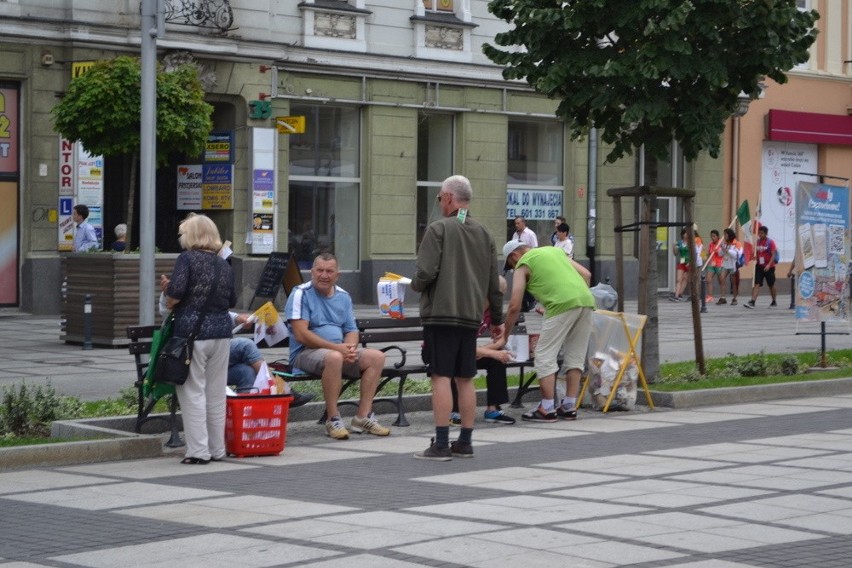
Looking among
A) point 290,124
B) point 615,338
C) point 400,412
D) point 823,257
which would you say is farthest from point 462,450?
point 290,124

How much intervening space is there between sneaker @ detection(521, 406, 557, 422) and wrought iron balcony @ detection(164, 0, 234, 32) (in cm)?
1593

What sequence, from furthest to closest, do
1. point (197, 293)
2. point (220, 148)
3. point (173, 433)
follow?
1. point (220, 148)
2. point (173, 433)
3. point (197, 293)

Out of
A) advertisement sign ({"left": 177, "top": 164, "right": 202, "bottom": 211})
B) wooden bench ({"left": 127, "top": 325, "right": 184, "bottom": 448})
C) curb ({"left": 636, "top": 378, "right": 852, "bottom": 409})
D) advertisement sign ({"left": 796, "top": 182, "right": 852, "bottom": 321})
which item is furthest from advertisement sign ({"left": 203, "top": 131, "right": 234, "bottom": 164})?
wooden bench ({"left": 127, "top": 325, "right": 184, "bottom": 448})

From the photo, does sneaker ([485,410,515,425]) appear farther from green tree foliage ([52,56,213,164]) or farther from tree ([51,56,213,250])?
green tree foliage ([52,56,213,164])

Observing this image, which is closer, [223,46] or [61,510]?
[61,510]

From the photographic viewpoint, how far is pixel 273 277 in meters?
25.7

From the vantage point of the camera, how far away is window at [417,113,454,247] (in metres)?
33.1

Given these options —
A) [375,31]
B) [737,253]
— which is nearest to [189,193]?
[375,31]

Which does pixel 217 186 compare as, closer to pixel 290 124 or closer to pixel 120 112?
pixel 290 124

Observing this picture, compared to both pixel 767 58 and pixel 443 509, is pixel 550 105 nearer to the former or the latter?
pixel 767 58

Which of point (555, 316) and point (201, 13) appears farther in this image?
point (201, 13)

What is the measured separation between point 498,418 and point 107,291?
823cm

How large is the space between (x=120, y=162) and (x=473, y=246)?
18.7 meters

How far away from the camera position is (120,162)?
2898cm
